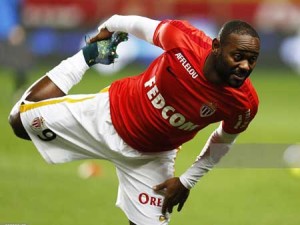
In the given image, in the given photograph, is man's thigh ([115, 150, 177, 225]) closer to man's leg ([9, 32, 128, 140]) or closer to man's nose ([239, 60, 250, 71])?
man's leg ([9, 32, 128, 140])

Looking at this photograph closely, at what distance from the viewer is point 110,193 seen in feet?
32.7

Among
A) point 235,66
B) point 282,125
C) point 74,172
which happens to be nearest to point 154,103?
point 235,66

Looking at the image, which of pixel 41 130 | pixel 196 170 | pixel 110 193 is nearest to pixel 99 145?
pixel 41 130

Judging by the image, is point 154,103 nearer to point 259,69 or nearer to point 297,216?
point 297,216

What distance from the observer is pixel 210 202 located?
977 cm

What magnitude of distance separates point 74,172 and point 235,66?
5424mm

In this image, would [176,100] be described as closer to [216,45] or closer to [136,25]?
[216,45]

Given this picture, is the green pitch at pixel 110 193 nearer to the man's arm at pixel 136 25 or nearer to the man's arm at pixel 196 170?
the man's arm at pixel 196 170

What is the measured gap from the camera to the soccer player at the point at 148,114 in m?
6.54

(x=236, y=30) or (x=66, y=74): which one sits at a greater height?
(x=236, y=30)

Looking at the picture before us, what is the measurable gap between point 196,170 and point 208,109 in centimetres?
66

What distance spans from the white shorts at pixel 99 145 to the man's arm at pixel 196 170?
121mm

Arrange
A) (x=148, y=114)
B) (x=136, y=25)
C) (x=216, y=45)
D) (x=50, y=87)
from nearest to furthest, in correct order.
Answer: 1. (x=216, y=45)
2. (x=148, y=114)
3. (x=136, y=25)
4. (x=50, y=87)

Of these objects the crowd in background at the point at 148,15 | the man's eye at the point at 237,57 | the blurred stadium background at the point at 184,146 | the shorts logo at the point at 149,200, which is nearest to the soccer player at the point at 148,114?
the shorts logo at the point at 149,200
